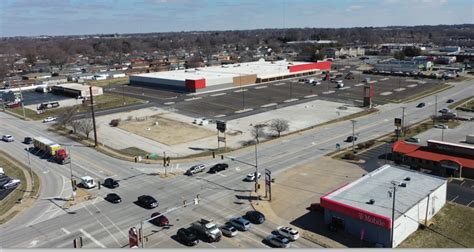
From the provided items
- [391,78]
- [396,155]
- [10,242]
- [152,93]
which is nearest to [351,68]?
[391,78]

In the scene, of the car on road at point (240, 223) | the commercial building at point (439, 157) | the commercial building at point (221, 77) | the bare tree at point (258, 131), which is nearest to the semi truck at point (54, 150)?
the bare tree at point (258, 131)

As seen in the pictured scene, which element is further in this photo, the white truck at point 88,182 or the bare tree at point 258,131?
the bare tree at point 258,131

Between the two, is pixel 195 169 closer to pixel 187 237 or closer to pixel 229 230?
pixel 229 230

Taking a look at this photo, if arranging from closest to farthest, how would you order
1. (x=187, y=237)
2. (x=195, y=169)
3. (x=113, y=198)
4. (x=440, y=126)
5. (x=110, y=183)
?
1. (x=187, y=237)
2. (x=113, y=198)
3. (x=110, y=183)
4. (x=195, y=169)
5. (x=440, y=126)

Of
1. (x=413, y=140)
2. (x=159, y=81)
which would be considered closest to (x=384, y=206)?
(x=413, y=140)

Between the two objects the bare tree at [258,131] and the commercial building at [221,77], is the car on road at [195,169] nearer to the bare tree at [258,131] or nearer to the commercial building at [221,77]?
the bare tree at [258,131]

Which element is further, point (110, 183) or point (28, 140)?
point (28, 140)

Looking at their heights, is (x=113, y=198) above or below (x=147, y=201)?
below
